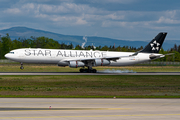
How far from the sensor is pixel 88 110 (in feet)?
47.1

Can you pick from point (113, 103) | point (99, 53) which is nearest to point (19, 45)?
point (99, 53)

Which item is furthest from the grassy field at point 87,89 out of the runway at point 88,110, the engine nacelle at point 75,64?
the engine nacelle at point 75,64

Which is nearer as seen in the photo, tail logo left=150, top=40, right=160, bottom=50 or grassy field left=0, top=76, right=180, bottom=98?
grassy field left=0, top=76, right=180, bottom=98

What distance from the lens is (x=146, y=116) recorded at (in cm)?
1292

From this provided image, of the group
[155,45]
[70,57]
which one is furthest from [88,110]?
[155,45]

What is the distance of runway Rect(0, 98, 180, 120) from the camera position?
12.7m

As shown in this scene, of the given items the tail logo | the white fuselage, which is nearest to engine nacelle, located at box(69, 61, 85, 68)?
the white fuselage

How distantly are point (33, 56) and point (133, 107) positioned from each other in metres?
34.2

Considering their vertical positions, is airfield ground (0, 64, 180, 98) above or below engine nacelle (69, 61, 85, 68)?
below

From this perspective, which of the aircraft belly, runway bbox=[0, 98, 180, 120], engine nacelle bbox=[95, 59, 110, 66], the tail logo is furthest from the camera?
the tail logo

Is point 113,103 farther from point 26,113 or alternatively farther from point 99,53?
point 99,53

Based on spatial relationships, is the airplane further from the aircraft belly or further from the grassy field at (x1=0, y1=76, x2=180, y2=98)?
the grassy field at (x1=0, y1=76, x2=180, y2=98)

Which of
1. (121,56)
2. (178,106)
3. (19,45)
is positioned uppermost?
(19,45)

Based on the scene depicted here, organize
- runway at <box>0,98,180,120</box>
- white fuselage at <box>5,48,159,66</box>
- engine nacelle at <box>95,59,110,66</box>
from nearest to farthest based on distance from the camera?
runway at <box>0,98,180,120</box>, white fuselage at <box>5,48,159,66</box>, engine nacelle at <box>95,59,110,66</box>
